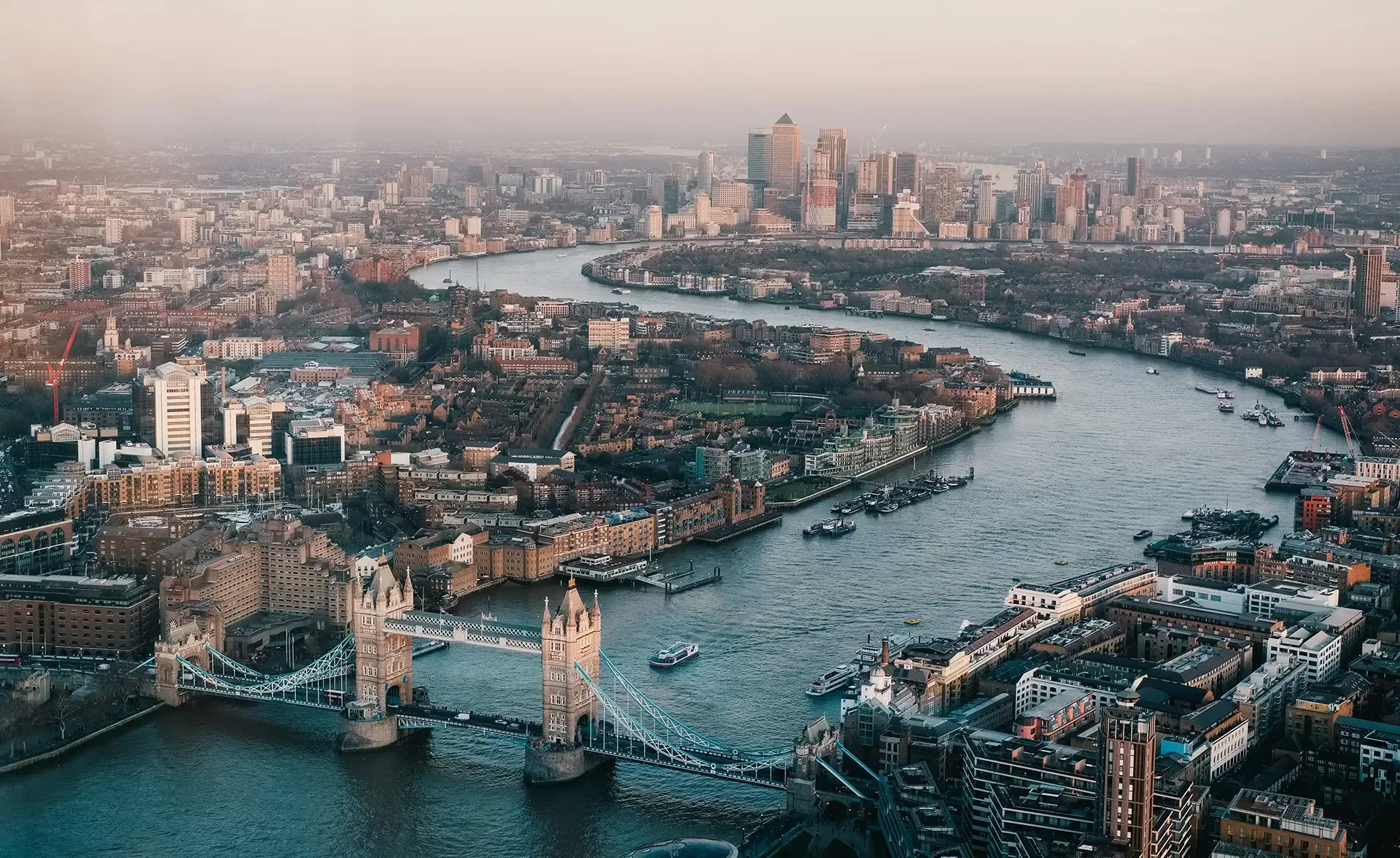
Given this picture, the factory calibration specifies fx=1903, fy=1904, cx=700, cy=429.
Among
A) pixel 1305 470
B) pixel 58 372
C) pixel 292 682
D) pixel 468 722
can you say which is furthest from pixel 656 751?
pixel 58 372

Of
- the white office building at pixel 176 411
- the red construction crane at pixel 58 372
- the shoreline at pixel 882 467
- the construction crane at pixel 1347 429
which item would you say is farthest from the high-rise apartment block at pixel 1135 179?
the white office building at pixel 176 411

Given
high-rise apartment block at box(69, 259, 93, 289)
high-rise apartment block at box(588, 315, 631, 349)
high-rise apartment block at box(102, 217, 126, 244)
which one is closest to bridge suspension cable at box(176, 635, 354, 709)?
high-rise apartment block at box(102, 217, 126, 244)

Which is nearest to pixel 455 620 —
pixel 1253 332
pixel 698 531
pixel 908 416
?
pixel 698 531

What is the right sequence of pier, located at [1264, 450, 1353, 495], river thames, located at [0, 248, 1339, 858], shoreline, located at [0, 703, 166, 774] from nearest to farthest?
river thames, located at [0, 248, 1339, 858] < shoreline, located at [0, 703, 166, 774] < pier, located at [1264, 450, 1353, 495]

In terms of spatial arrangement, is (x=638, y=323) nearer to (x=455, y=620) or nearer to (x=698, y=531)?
(x=698, y=531)

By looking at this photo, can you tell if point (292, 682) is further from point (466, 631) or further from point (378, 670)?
point (466, 631)

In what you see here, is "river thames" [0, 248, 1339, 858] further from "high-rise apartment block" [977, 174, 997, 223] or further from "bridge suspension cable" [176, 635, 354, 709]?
"high-rise apartment block" [977, 174, 997, 223]
